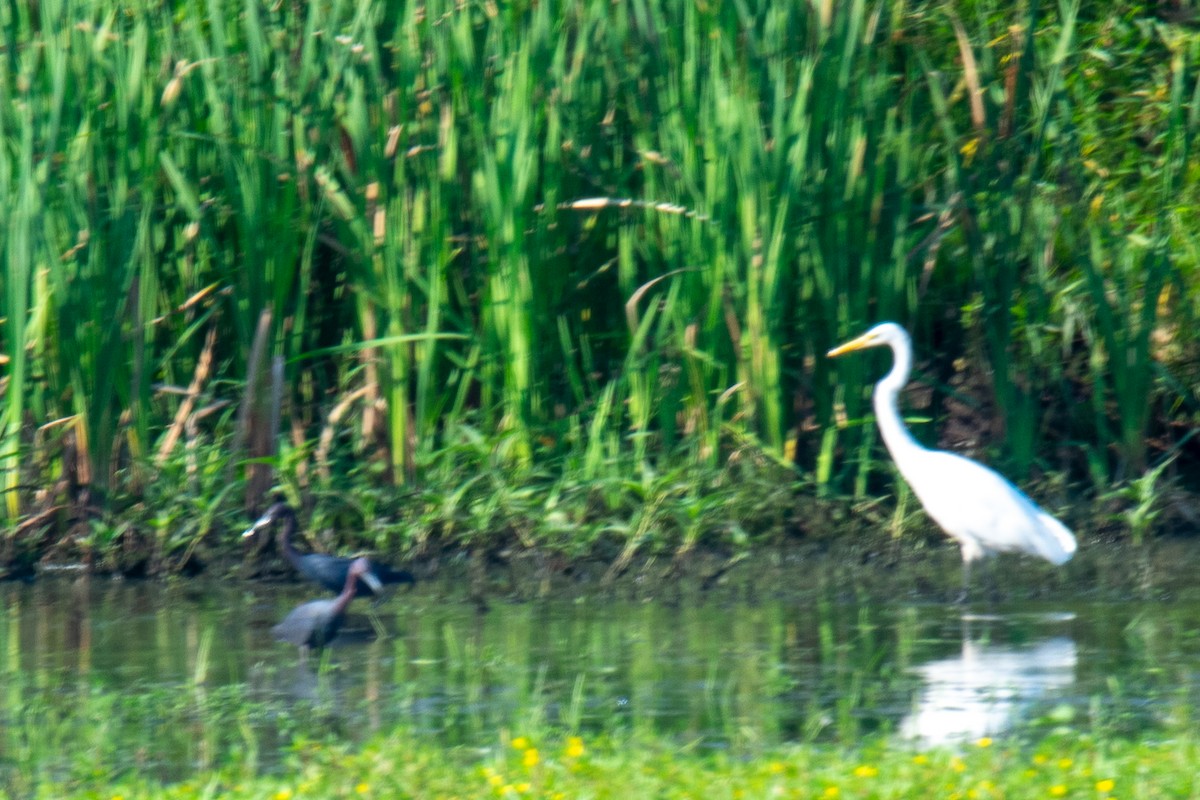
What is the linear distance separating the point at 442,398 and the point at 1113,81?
4.14m

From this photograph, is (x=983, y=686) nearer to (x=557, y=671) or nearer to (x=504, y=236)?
(x=557, y=671)

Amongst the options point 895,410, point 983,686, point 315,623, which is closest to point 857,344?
point 895,410

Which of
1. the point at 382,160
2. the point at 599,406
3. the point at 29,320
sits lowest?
the point at 599,406

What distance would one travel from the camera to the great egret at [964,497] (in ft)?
21.6

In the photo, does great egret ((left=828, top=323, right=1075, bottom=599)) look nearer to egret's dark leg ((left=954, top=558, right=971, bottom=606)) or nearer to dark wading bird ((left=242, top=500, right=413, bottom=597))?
egret's dark leg ((left=954, top=558, right=971, bottom=606))

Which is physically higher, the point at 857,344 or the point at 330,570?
the point at 857,344

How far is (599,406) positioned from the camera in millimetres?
7082

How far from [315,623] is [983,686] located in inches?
84.7

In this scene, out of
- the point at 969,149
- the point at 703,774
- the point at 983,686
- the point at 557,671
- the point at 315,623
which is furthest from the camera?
the point at 969,149

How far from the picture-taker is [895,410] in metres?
7.05

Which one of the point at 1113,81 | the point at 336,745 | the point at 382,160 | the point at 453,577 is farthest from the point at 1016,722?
the point at 1113,81

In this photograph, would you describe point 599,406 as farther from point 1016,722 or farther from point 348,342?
point 1016,722

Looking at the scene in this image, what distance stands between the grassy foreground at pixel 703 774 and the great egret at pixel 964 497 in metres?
2.35

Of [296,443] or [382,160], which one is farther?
[296,443]
